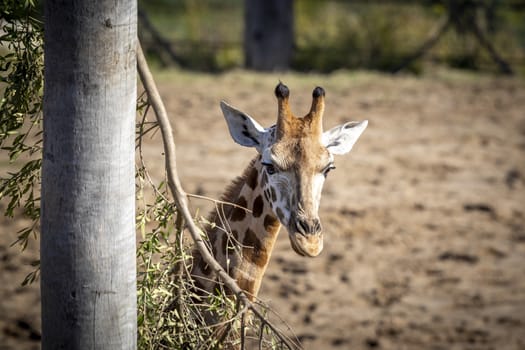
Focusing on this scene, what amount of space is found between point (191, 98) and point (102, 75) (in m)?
8.60

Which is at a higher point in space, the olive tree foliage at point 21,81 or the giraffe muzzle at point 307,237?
the olive tree foliage at point 21,81

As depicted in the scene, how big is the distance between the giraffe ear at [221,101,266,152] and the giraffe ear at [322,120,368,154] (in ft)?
1.03

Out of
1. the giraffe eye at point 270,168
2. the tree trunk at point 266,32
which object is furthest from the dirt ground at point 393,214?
the giraffe eye at point 270,168

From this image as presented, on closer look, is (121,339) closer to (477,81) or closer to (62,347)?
(62,347)

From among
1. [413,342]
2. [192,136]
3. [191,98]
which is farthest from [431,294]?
[191,98]

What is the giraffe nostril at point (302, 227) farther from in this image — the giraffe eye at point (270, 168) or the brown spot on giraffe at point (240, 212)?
the brown spot on giraffe at point (240, 212)

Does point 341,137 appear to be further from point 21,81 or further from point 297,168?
point 21,81

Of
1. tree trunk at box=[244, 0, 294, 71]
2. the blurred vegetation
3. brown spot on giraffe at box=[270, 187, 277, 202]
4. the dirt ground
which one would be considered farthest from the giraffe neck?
the blurred vegetation

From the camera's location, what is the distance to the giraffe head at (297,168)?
10.7 ft

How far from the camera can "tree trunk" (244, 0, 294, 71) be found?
13.2m

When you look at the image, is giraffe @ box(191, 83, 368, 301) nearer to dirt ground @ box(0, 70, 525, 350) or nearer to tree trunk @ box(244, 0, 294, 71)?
dirt ground @ box(0, 70, 525, 350)

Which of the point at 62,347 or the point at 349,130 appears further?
the point at 349,130

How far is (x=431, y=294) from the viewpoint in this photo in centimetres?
680

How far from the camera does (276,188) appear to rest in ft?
11.4
